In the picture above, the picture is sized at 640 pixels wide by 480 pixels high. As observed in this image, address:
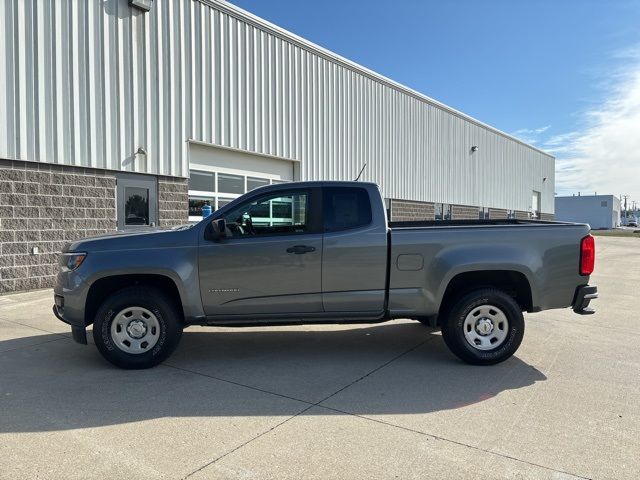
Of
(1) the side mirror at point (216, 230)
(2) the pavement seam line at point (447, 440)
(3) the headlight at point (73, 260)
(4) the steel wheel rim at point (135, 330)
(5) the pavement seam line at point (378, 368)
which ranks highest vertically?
(1) the side mirror at point (216, 230)

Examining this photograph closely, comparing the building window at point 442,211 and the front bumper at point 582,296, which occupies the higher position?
the building window at point 442,211

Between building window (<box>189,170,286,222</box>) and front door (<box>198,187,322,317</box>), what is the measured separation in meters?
7.18

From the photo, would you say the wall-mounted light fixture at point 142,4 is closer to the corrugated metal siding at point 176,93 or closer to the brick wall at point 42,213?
the corrugated metal siding at point 176,93

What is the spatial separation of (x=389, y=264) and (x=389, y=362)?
1099 millimetres

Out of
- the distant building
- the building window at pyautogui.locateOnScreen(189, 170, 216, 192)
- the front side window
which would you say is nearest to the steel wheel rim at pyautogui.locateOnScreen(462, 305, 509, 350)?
the front side window

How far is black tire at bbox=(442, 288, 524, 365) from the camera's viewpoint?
5.01 meters

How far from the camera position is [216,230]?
481cm

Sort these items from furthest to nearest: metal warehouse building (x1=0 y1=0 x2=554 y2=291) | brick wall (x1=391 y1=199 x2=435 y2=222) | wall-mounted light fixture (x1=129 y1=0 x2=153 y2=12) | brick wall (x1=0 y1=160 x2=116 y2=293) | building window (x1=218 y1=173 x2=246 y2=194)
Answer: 1. brick wall (x1=391 y1=199 x2=435 y2=222)
2. building window (x1=218 y1=173 x2=246 y2=194)
3. wall-mounted light fixture (x1=129 y1=0 x2=153 y2=12)
4. metal warehouse building (x1=0 y1=0 x2=554 y2=291)
5. brick wall (x1=0 y1=160 x2=116 y2=293)

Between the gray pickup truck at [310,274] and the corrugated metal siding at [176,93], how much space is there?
19.4 ft

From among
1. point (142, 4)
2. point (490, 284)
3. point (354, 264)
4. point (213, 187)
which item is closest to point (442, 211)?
point (213, 187)

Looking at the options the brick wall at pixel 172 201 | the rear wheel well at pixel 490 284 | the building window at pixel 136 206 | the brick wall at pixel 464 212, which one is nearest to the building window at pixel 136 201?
the building window at pixel 136 206

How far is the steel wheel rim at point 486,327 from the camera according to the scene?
507cm

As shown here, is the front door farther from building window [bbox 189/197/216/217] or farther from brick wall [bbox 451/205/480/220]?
brick wall [bbox 451/205/480/220]

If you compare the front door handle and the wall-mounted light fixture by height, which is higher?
the wall-mounted light fixture
